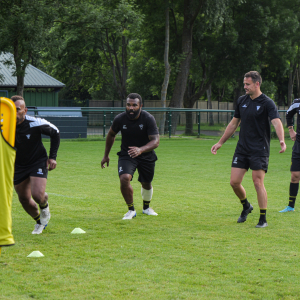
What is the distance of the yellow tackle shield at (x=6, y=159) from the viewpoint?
262cm

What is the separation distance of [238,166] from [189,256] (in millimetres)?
2182

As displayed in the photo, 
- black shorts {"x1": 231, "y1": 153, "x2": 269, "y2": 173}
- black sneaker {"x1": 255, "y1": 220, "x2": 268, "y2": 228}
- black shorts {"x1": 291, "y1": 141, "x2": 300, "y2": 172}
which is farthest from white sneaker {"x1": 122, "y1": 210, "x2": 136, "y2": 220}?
black shorts {"x1": 291, "y1": 141, "x2": 300, "y2": 172}

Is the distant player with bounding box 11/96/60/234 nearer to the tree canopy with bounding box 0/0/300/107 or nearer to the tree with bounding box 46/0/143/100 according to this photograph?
the tree with bounding box 46/0/143/100

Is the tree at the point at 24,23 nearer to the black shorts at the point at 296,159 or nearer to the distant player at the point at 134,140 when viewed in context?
the distant player at the point at 134,140

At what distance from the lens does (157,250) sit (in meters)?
5.40

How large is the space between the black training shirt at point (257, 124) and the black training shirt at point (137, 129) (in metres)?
1.40

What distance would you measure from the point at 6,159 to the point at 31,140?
3614 millimetres

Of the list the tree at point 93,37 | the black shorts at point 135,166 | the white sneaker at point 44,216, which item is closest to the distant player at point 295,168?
the black shorts at point 135,166

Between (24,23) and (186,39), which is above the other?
(186,39)

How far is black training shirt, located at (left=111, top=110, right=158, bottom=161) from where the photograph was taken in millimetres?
7242

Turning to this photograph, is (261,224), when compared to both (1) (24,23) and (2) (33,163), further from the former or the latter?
(1) (24,23)

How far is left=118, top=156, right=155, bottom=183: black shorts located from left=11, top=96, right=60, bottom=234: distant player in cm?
128

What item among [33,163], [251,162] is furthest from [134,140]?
[251,162]

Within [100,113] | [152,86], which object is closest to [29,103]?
[100,113]
